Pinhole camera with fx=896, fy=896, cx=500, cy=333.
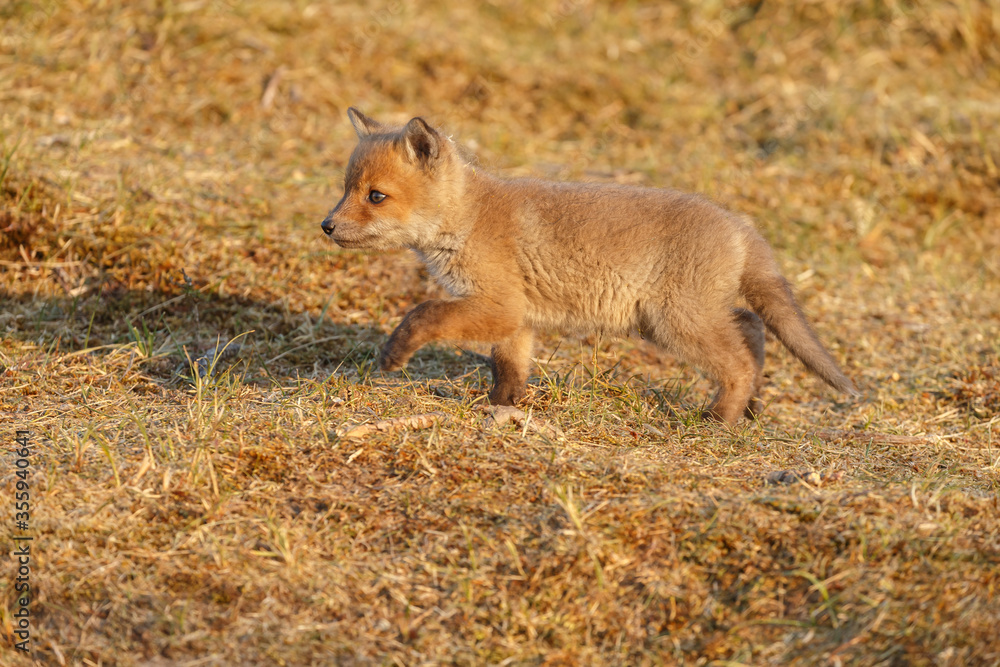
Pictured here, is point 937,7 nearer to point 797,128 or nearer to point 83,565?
point 797,128

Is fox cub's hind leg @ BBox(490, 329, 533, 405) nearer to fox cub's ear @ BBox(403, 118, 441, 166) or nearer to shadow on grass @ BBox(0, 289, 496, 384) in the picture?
shadow on grass @ BBox(0, 289, 496, 384)

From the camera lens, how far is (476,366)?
17.7 feet

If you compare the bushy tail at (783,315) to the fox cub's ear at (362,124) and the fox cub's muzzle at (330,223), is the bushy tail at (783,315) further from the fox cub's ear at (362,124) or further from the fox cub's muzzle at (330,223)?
the fox cub's ear at (362,124)

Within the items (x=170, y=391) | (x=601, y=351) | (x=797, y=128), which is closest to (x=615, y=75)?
(x=797, y=128)

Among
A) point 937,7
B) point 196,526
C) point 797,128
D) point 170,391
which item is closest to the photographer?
point 196,526

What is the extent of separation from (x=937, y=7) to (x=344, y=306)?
811cm

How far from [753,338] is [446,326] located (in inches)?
67.9

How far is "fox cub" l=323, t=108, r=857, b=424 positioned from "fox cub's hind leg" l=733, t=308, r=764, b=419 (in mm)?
17

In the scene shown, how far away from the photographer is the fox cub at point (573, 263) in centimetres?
461

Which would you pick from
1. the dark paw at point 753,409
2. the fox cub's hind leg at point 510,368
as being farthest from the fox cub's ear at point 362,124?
the dark paw at point 753,409

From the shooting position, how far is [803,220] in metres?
7.62

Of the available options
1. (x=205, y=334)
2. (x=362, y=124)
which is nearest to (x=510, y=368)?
(x=362, y=124)

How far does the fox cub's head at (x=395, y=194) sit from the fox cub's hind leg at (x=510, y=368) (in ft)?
2.36

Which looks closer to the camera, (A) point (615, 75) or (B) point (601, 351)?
(B) point (601, 351)
